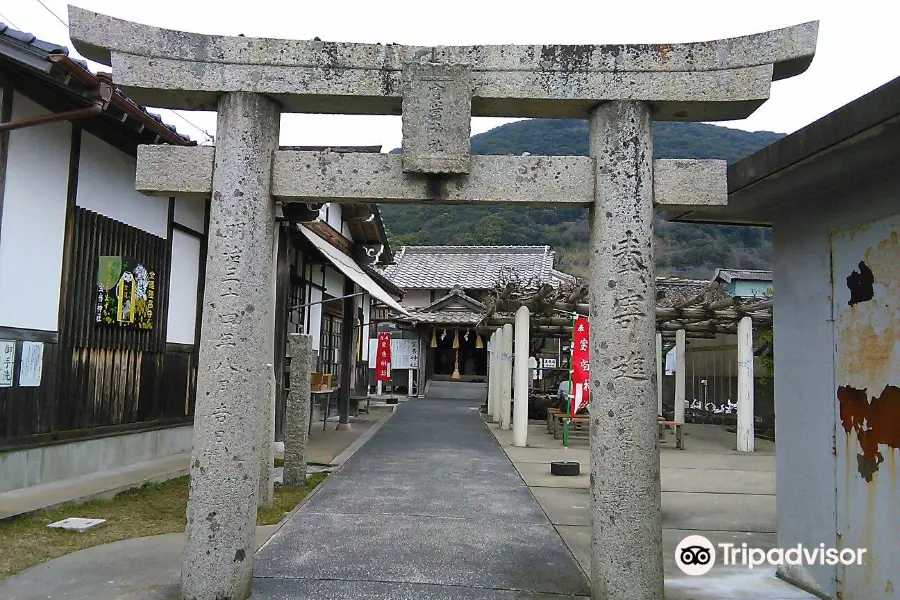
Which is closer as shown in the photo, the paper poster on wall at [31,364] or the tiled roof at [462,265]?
the paper poster on wall at [31,364]

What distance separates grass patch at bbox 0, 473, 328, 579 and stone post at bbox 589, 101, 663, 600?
418cm

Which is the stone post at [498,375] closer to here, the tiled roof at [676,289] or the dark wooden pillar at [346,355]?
the dark wooden pillar at [346,355]

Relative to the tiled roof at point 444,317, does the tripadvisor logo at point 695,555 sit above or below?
below

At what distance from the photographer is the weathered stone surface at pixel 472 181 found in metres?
5.10

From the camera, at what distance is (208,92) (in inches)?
200

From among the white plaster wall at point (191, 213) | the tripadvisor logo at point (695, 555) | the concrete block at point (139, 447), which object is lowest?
the tripadvisor logo at point (695, 555)

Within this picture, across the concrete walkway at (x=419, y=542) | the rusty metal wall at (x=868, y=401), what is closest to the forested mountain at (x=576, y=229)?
the concrete walkway at (x=419, y=542)

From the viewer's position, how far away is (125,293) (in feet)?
32.3

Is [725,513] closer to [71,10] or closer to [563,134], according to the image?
[71,10]

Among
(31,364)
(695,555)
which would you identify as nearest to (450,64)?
(695,555)

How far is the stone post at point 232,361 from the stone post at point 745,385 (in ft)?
40.1

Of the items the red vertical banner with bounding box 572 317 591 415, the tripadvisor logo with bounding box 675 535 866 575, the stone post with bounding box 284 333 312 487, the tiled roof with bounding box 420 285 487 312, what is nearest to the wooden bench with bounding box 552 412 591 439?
the red vertical banner with bounding box 572 317 591 415

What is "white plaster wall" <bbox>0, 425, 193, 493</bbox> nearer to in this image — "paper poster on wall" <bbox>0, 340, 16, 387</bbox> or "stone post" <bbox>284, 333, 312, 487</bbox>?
"paper poster on wall" <bbox>0, 340, 16, 387</bbox>

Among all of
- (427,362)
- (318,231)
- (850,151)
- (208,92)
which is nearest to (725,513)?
(850,151)
